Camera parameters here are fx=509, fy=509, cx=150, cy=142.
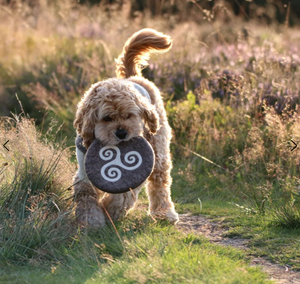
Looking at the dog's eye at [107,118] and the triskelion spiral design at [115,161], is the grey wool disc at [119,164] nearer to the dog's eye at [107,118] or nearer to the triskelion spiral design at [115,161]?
the triskelion spiral design at [115,161]

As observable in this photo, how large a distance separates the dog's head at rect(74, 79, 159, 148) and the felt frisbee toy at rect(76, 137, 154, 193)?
0.12 m

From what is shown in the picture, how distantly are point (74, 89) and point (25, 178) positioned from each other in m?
5.19

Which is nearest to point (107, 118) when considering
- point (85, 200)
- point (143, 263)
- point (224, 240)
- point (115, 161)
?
point (115, 161)

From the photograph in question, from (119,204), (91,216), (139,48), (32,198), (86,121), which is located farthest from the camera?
(139,48)

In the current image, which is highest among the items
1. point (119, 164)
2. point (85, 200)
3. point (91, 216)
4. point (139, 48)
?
point (139, 48)

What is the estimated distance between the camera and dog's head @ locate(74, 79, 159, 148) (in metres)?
4.17

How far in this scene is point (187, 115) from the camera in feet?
24.3

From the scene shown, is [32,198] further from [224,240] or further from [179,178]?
[179,178]

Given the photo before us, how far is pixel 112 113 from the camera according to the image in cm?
416

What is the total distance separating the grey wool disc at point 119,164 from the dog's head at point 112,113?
0.12 m

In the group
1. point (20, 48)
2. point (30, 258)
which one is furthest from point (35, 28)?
point (30, 258)

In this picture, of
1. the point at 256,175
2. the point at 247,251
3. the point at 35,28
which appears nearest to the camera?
the point at 247,251

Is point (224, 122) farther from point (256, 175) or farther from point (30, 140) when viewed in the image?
point (30, 140)

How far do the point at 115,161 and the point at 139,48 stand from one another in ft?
5.46
